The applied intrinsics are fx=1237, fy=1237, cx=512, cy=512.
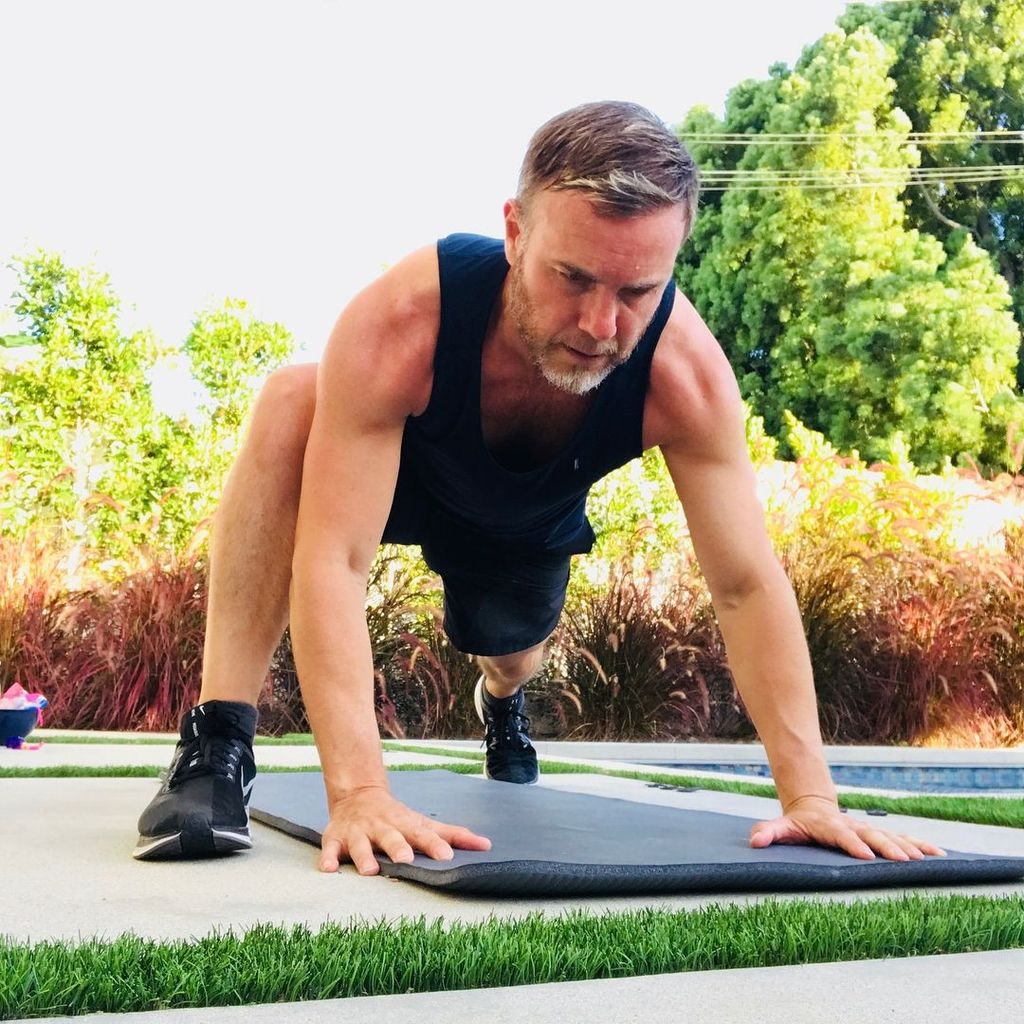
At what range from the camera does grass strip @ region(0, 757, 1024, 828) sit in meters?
2.95

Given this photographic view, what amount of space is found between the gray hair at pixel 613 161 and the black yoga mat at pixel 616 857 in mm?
924

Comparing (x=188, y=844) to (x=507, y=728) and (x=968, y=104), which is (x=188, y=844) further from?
(x=968, y=104)

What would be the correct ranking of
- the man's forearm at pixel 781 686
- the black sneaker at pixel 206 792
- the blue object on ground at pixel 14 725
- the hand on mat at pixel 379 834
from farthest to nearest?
the blue object on ground at pixel 14 725
the man's forearm at pixel 781 686
the black sneaker at pixel 206 792
the hand on mat at pixel 379 834

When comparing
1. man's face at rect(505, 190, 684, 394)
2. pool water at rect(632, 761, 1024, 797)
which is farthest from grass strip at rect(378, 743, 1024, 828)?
man's face at rect(505, 190, 684, 394)

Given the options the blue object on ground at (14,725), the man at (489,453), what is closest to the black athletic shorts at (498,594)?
the man at (489,453)

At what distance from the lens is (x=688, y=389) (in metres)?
2.12

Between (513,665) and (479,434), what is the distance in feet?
3.80

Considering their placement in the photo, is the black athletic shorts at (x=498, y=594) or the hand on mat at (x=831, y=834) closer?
the hand on mat at (x=831, y=834)

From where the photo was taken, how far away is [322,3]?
2112 cm

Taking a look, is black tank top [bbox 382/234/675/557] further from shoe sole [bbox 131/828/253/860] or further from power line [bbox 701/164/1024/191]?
power line [bbox 701/164/1024/191]

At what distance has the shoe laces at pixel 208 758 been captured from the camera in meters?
1.94

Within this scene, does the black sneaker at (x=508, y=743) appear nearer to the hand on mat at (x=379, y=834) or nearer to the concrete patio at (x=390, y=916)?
the concrete patio at (x=390, y=916)

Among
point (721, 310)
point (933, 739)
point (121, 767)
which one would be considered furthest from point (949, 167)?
point (121, 767)

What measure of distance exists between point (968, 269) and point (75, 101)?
14.4 m
